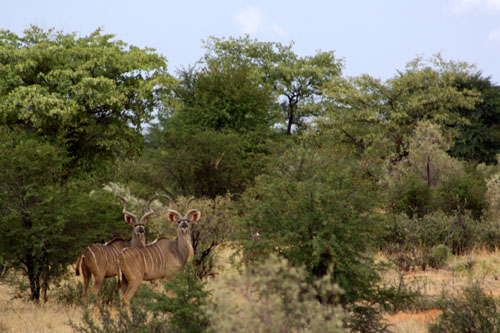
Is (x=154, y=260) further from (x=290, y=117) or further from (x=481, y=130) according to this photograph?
(x=481, y=130)

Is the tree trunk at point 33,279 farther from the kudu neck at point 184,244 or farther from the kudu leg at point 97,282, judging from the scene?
the kudu neck at point 184,244

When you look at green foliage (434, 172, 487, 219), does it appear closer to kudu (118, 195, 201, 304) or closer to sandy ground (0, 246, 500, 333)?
sandy ground (0, 246, 500, 333)

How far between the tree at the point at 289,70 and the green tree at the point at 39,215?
32449 mm

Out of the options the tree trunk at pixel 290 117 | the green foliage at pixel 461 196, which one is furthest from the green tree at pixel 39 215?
the tree trunk at pixel 290 117

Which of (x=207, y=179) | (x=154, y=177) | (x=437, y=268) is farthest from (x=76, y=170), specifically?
(x=437, y=268)

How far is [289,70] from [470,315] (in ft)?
129

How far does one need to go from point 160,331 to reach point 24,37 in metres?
22.8

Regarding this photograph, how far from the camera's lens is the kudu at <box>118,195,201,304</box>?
10250 mm

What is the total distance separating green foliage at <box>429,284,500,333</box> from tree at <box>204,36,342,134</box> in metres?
35.8

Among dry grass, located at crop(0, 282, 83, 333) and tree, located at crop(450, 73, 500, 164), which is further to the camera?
tree, located at crop(450, 73, 500, 164)

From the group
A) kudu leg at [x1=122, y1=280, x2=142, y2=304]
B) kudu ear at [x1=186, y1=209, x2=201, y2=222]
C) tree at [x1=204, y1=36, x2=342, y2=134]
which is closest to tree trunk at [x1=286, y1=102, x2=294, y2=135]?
tree at [x1=204, y1=36, x2=342, y2=134]

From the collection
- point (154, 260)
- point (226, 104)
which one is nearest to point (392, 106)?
point (226, 104)

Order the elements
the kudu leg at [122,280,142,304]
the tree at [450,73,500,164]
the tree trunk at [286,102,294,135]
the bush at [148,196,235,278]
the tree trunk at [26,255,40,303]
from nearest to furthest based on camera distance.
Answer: the kudu leg at [122,280,142,304] < the tree trunk at [26,255,40,303] < the bush at [148,196,235,278] < the tree at [450,73,500,164] < the tree trunk at [286,102,294,135]

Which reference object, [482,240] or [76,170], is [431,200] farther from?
[76,170]
